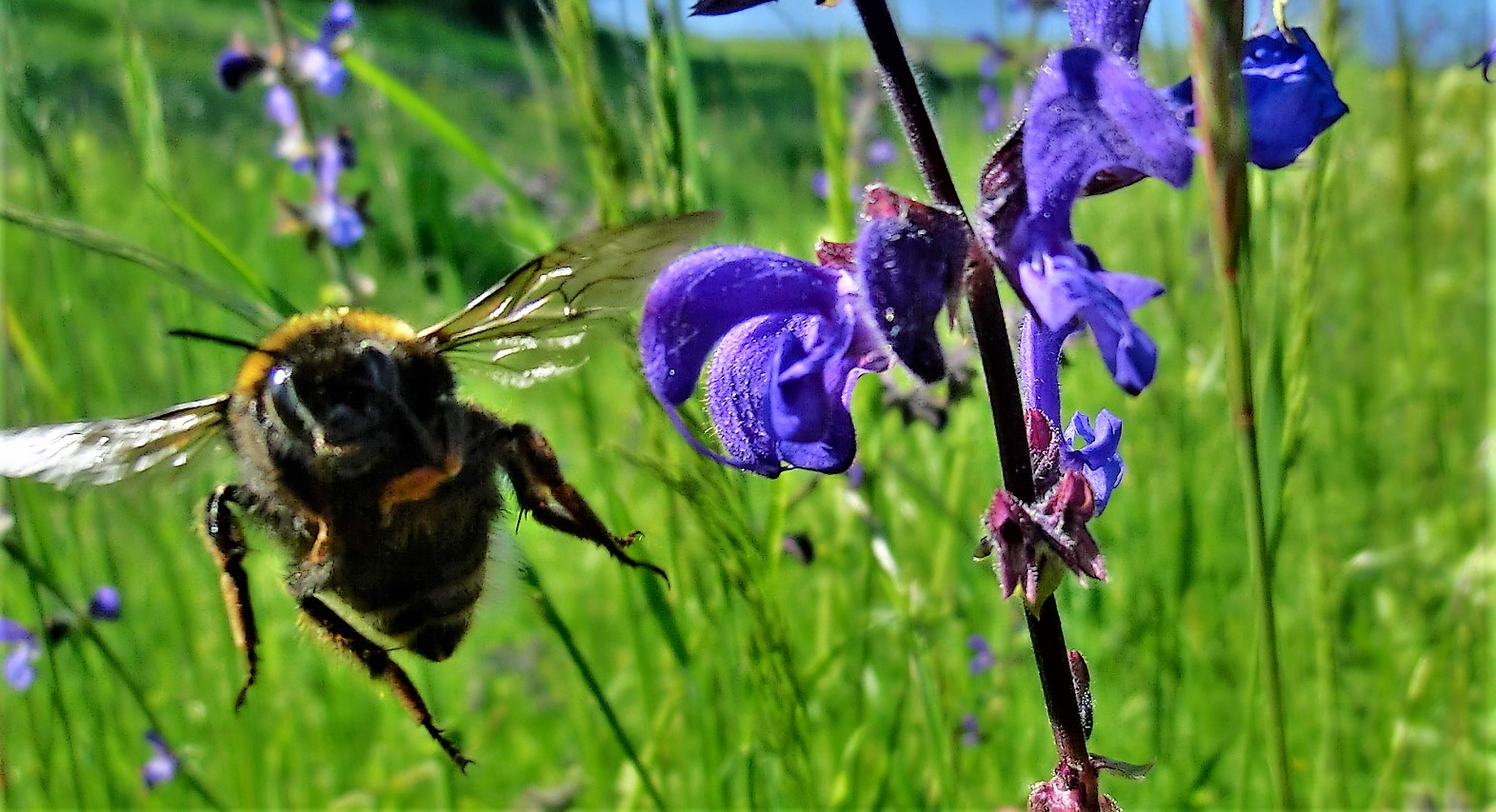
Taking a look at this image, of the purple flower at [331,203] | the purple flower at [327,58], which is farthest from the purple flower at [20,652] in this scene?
the purple flower at [327,58]

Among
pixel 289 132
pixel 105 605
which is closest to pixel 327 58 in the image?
pixel 289 132

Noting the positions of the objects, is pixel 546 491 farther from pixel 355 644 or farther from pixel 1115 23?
pixel 1115 23

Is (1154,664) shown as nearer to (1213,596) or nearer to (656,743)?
(656,743)

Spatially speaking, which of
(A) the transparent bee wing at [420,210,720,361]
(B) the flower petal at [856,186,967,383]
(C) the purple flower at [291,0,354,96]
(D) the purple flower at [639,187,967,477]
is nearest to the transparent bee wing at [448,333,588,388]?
(A) the transparent bee wing at [420,210,720,361]

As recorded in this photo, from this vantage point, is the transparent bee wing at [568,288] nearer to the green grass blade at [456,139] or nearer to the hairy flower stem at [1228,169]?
the green grass blade at [456,139]

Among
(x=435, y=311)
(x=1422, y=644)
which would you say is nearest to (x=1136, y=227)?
(x=1422, y=644)

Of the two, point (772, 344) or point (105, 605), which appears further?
point (105, 605)

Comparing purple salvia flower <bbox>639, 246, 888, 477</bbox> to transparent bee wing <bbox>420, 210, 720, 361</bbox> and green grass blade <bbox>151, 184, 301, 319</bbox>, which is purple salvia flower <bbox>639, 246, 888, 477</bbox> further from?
green grass blade <bbox>151, 184, 301, 319</bbox>
